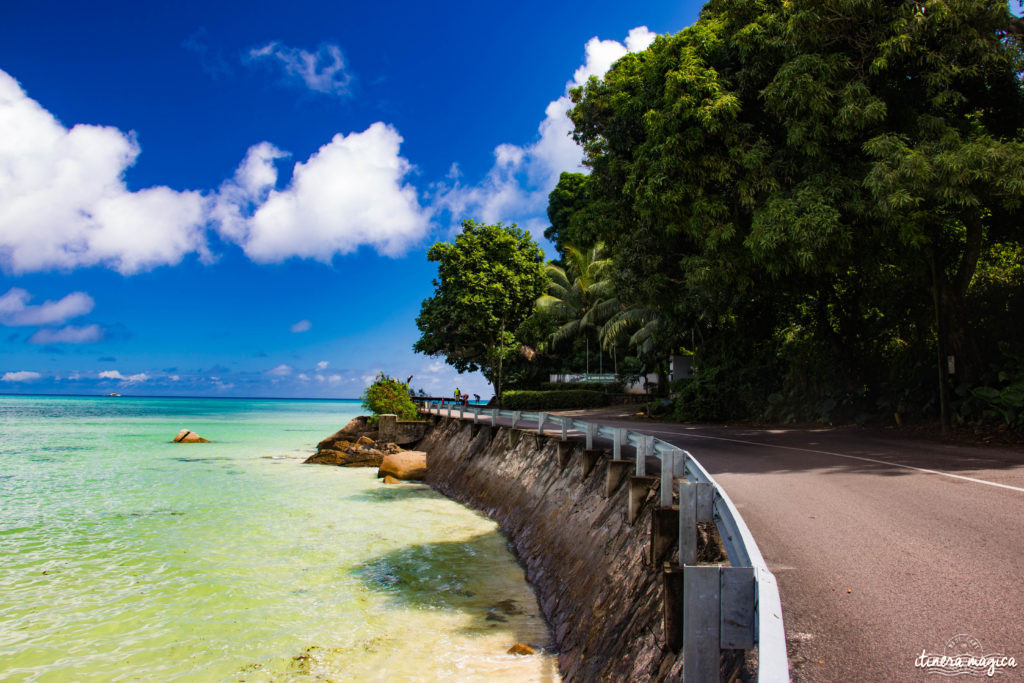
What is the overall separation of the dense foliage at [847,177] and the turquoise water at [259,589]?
366 inches

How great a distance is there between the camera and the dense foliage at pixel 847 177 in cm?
1306

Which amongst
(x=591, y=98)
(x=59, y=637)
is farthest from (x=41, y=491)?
(x=591, y=98)

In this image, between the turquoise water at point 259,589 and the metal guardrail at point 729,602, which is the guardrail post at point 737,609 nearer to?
the metal guardrail at point 729,602

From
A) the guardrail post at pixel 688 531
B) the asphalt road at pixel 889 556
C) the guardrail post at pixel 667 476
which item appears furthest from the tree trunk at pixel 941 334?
the guardrail post at pixel 688 531

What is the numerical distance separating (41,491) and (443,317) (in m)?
22.8

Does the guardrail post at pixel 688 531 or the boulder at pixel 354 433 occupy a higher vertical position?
the guardrail post at pixel 688 531

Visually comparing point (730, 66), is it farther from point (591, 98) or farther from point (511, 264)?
point (511, 264)

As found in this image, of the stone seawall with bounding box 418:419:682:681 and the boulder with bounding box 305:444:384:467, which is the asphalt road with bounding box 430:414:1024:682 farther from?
the boulder with bounding box 305:444:384:467

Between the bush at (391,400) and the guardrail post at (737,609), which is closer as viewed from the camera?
the guardrail post at (737,609)

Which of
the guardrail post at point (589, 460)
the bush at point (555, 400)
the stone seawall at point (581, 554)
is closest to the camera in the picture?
the stone seawall at point (581, 554)

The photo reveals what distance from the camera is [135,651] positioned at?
7.30 meters

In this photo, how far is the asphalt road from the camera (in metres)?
3.56

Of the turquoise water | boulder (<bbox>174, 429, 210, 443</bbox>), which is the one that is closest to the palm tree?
boulder (<bbox>174, 429, 210, 443</bbox>)

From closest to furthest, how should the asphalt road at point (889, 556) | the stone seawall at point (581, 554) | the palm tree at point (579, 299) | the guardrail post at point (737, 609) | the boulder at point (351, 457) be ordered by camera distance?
1. the guardrail post at point (737, 609)
2. the asphalt road at point (889, 556)
3. the stone seawall at point (581, 554)
4. the boulder at point (351, 457)
5. the palm tree at point (579, 299)
